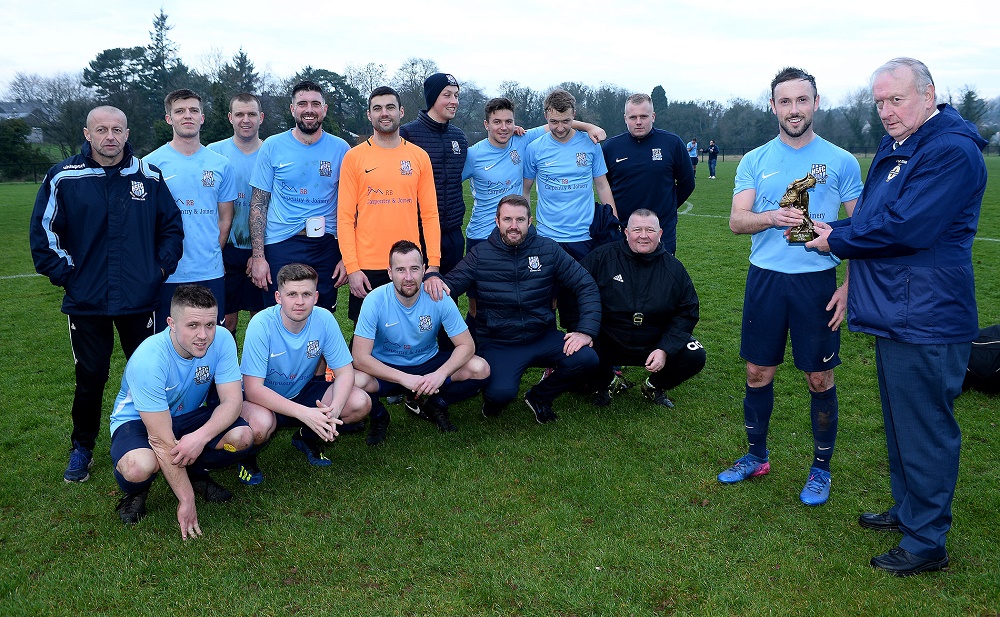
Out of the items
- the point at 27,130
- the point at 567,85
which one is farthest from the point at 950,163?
the point at 567,85

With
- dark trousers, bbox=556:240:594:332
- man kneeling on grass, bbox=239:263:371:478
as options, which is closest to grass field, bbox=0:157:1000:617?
man kneeling on grass, bbox=239:263:371:478

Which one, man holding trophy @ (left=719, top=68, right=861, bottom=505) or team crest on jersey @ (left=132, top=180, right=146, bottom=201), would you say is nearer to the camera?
man holding trophy @ (left=719, top=68, right=861, bottom=505)

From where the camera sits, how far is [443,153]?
19.6ft

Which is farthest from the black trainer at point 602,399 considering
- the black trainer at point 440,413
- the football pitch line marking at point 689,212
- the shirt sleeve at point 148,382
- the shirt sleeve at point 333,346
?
the football pitch line marking at point 689,212

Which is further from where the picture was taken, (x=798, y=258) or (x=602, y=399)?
(x=602, y=399)

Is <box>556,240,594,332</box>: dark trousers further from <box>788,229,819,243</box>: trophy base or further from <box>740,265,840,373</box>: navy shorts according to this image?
<box>788,229,819,243</box>: trophy base

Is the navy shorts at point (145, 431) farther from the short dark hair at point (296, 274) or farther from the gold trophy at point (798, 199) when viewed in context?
the gold trophy at point (798, 199)

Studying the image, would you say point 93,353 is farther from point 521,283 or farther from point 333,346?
point 521,283

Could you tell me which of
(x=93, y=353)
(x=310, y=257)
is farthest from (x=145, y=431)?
(x=310, y=257)

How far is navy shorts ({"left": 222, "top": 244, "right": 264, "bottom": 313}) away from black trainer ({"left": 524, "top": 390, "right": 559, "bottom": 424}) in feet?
8.37

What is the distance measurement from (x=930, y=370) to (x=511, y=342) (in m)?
3.08

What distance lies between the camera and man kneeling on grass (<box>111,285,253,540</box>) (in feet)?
12.9

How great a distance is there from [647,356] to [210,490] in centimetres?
336

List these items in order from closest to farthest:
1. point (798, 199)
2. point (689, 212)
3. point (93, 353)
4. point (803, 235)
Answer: point (803, 235), point (798, 199), point (93, 353), point (689, 212)
